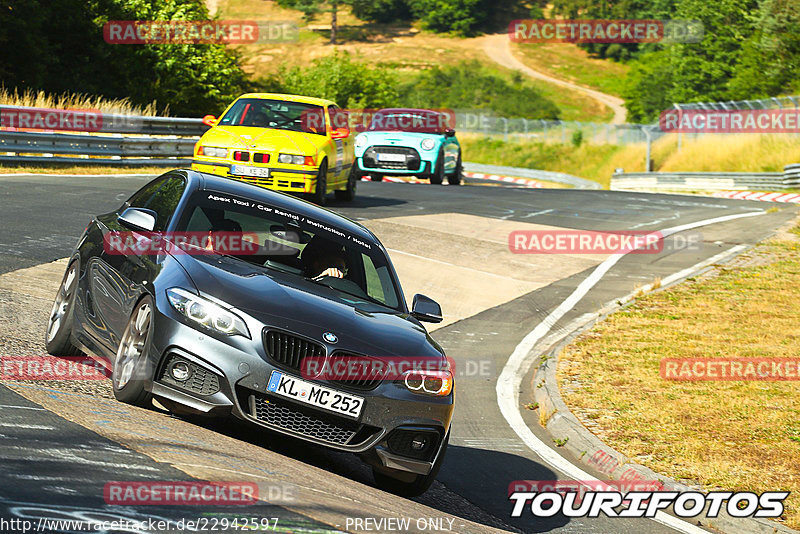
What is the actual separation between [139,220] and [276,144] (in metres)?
10.7

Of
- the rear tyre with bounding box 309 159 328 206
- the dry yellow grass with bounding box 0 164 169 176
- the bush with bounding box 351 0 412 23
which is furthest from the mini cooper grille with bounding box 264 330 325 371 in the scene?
the bush with bounding box 351 0 412 23

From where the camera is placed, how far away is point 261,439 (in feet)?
21.9

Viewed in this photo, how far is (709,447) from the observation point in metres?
8.23

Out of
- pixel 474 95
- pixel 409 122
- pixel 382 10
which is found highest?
pixel 382 10

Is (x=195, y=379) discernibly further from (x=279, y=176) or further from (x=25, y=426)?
(x=279, y=176)

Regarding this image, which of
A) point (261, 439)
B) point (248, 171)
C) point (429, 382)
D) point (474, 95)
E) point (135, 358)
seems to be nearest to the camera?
point (135, 358)

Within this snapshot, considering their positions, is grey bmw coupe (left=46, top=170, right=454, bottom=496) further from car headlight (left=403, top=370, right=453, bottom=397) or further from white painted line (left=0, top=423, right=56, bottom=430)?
white painted line (left=0, top=423, right=56, bottom=430)

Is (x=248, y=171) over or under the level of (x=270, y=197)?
under

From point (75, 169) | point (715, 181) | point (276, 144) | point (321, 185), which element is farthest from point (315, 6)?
point (276, 144)

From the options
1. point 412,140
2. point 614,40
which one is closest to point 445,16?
point 614,40

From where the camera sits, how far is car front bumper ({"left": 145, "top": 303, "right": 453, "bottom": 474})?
5754mm

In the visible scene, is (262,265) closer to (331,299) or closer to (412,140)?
(331,299)

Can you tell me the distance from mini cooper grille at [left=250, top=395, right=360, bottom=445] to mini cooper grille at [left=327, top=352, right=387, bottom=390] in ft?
0.70

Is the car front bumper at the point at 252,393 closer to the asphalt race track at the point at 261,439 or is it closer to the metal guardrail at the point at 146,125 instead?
the asphalt race track at the point at 261,439
